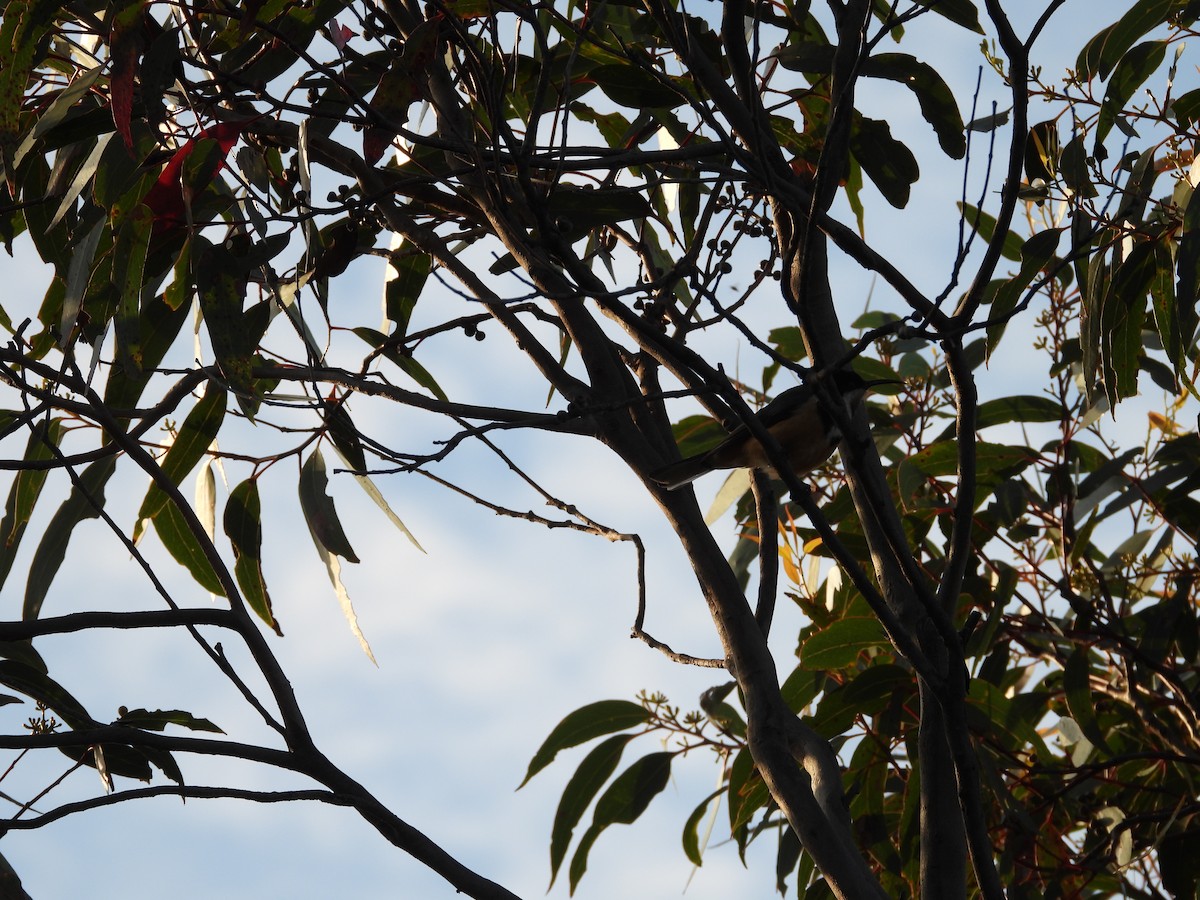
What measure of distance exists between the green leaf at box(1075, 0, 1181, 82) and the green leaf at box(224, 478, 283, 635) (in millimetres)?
1941

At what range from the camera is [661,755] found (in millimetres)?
2957

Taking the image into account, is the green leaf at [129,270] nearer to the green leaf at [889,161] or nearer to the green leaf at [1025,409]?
the green leaf at [889,161]

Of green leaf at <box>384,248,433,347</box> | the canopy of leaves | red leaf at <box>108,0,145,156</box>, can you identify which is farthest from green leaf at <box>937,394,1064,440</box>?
red leaf at <box>108,0,145,156</box>

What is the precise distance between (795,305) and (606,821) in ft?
5.69

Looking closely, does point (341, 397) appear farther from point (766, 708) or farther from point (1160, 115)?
point (1160, 115)

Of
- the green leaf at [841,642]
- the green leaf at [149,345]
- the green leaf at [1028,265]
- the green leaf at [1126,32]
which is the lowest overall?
the green leaf at [841,642]

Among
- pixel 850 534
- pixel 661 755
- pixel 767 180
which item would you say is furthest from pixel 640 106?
pixel 661 755

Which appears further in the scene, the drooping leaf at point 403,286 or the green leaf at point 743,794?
the drooping leaf at point 403,286

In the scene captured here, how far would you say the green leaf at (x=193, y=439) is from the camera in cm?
263

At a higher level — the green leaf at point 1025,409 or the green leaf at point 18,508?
the green leaf at point 18,508

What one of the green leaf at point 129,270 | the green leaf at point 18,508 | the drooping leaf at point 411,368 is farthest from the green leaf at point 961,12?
the green leaf at point 18,508

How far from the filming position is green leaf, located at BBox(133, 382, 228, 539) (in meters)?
2.63

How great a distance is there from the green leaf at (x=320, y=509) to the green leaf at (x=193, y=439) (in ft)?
0.69

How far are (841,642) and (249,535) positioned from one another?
1.30 m
